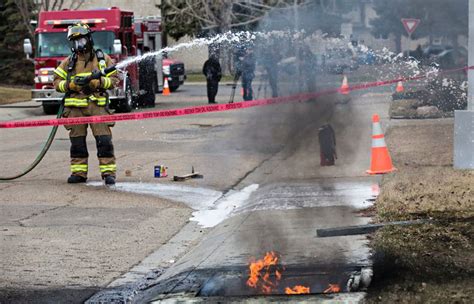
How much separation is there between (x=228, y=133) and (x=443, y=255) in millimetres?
11556

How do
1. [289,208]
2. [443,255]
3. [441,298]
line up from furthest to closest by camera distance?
[289,208] → [443,255] → [441,298]

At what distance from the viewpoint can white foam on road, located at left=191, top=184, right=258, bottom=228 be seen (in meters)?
10.5

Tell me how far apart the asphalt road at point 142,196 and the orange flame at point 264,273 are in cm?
14

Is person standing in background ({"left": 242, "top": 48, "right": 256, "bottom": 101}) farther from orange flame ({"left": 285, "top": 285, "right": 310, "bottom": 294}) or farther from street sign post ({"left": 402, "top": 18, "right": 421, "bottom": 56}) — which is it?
orange flame ({"left": 285, "top": 285, "right": 310, "bottom": 294})

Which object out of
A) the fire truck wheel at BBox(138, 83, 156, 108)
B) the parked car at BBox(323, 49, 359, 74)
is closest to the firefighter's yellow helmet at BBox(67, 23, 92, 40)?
the parked car at BBox(323, 49, 359, 74)

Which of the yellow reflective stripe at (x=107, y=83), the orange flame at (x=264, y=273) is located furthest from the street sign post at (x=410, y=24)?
the yellow reflective stripe at (x=107, y=83)

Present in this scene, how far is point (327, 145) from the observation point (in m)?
12.5

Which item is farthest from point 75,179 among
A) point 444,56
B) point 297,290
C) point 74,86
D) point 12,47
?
point 12,47

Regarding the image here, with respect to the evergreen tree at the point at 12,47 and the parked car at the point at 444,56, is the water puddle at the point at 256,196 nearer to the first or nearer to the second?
the parked car at the point at 444,56

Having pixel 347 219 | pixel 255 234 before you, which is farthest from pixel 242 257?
pixel 347 219

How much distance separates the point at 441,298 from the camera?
20.5 feet

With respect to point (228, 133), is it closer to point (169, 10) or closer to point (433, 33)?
point (433, 33)

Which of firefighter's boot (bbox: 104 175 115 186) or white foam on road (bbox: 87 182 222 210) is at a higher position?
firefighter's boot (bbox: 104 175 115 186)

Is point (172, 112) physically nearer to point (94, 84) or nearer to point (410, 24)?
point (94, 84)
